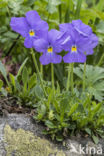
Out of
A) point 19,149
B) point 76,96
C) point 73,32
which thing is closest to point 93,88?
point 76,96

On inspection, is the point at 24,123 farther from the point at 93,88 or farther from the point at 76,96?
the point at 93,88

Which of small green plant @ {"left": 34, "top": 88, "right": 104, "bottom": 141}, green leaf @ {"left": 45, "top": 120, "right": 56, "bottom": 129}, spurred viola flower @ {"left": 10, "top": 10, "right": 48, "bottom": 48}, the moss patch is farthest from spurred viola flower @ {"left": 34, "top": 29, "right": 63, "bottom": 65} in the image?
the moss patch

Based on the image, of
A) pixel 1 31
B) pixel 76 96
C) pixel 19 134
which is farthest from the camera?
pixel 1 31

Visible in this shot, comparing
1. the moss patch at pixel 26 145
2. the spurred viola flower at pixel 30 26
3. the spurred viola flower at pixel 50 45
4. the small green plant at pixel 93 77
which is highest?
the spurred viola flower at pixel 30 26

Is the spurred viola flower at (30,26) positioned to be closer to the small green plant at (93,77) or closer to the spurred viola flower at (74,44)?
the spurred viola flower at (74,44)

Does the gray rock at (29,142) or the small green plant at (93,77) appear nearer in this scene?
the gray rock at (29,142)

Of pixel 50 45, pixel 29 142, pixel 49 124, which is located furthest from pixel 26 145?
pixel 50 45

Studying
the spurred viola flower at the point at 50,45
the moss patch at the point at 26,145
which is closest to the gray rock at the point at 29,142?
the moss patch at the point at 26,145
